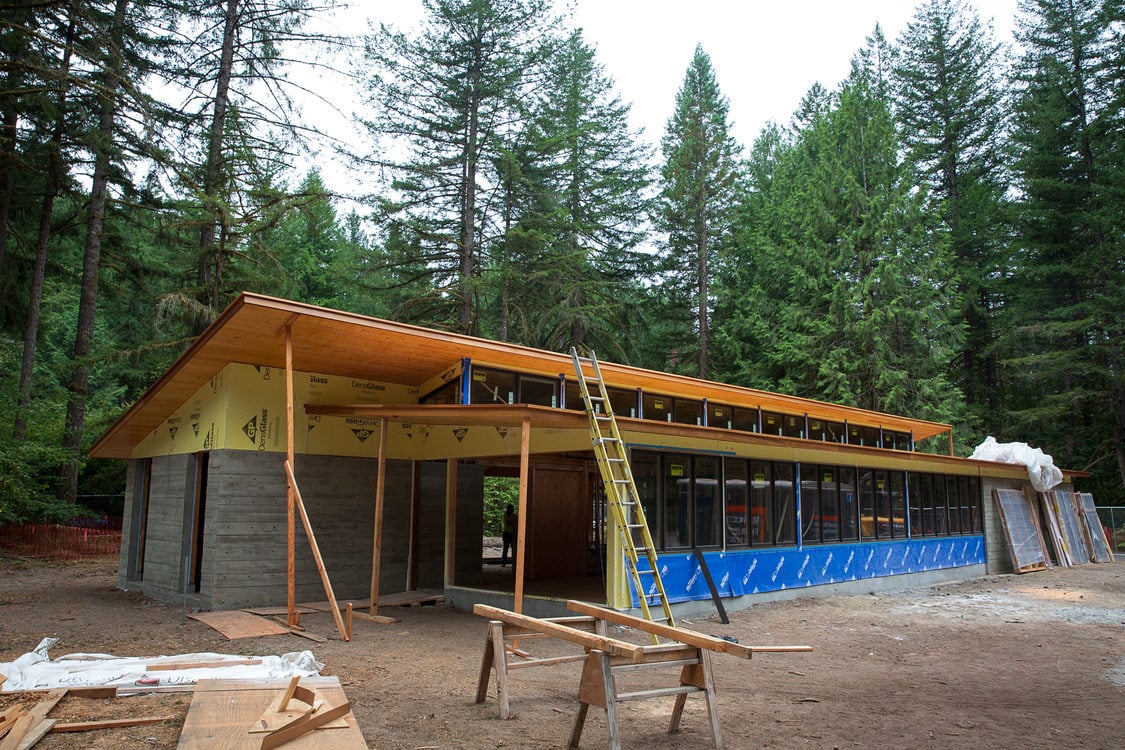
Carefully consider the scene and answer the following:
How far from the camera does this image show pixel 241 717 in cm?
471

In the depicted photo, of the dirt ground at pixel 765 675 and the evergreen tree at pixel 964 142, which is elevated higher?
A: the evergreen tree at pixel 964 142

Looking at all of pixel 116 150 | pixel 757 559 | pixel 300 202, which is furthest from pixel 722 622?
pixel 116 150

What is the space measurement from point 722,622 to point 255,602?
6876mm

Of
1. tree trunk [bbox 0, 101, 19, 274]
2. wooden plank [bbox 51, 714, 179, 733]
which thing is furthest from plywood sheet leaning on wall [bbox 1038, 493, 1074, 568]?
tree trunk [bbox 0, 101, 19, 274]

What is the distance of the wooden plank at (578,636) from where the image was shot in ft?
14.9

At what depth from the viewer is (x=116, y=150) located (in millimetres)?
17484

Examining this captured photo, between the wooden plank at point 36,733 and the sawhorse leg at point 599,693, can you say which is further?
the sawhorse leg at point 599,693

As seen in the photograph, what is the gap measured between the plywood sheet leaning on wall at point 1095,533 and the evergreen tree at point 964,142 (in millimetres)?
9214

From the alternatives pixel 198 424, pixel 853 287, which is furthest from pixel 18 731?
pixel 853 287

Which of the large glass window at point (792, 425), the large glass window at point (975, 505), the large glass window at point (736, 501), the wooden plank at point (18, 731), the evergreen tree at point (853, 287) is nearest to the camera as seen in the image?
the wooden plank at point (18, 731)

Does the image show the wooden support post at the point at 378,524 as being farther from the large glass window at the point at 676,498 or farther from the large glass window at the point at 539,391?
the large glass window at the point at 676,498

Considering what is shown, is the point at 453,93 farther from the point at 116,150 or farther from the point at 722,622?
the point at 722,622

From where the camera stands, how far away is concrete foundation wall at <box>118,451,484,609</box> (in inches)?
426

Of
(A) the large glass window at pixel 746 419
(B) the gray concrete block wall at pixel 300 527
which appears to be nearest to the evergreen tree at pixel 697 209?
(A) the large glass window at pixel 746 419
